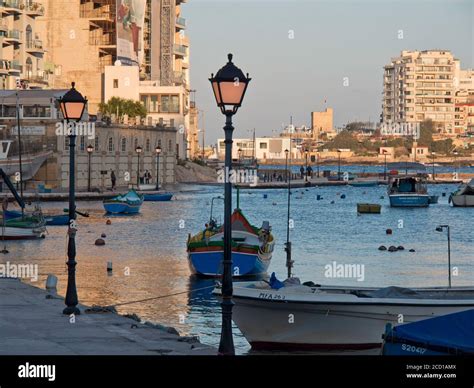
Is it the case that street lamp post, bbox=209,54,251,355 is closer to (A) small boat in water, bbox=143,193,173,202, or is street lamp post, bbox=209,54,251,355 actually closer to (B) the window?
(A) small boat in water, bbox=143,193,173,202

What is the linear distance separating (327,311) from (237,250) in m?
14.9

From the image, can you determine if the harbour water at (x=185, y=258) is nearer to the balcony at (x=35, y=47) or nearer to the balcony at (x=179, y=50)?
the balcony at (x=35, y=47)

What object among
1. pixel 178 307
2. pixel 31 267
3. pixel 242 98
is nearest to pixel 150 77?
pixel 31 267

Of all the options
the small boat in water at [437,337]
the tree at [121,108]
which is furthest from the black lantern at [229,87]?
the tree at [121,108]

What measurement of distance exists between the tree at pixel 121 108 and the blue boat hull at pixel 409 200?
3434 centimetres

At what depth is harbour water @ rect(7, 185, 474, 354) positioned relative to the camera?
107 ft

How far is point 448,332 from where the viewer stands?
627 inches

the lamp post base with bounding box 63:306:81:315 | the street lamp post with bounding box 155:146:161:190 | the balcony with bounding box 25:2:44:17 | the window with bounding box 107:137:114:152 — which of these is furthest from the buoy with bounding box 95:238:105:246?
the balcony with bounding box 25:2:44:17

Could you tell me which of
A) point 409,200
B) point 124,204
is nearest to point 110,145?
point 409,200

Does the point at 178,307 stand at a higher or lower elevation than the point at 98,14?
lower

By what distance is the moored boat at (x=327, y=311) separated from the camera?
21844mm
